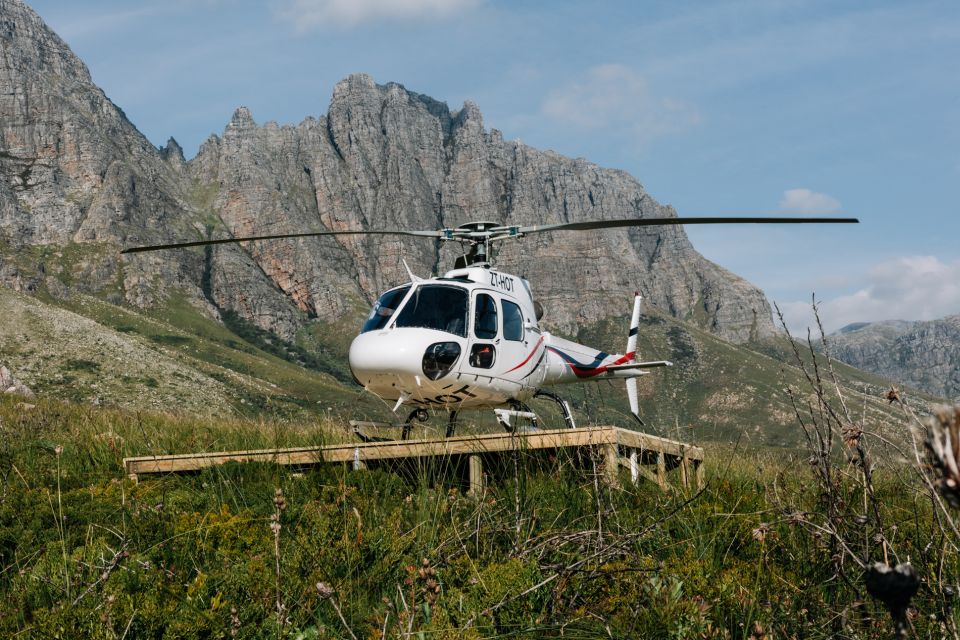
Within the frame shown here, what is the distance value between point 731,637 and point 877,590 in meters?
2.61

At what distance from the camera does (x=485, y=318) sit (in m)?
11.0

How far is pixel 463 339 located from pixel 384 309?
125 cm

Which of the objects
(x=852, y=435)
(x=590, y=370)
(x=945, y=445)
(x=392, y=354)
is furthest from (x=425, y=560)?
(x=590, y=370)

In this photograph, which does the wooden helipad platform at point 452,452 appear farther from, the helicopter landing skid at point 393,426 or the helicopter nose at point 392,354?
the helicopter nose at point 392,354

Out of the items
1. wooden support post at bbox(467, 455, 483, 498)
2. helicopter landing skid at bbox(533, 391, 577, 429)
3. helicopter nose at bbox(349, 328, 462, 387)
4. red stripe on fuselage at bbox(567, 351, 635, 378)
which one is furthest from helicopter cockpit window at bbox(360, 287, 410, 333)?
red stripe on fuselage at bbox(567, 351, 635, 378)

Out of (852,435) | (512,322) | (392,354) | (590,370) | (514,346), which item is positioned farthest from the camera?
(590,370)

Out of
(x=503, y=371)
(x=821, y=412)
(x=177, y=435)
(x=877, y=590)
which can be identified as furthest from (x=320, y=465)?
(x=877, y=590)

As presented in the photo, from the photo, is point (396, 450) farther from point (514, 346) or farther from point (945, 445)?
point (945, 445)

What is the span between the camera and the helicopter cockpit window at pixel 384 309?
35.1 ft

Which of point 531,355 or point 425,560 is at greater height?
point 531,355

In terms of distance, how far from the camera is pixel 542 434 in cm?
746

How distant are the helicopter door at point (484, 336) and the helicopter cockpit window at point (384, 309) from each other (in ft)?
3.50

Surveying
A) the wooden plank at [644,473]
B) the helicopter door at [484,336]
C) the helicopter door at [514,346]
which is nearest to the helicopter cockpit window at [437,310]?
the helicopter door at [484,336]

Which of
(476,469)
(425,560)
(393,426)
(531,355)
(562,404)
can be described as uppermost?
(531,355)
